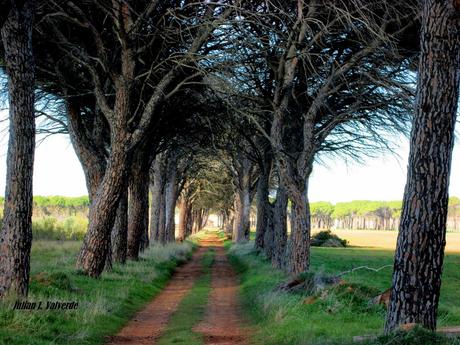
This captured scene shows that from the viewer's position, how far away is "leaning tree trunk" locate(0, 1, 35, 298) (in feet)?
33.0

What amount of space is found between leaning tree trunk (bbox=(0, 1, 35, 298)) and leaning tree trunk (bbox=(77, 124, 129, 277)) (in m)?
5.23

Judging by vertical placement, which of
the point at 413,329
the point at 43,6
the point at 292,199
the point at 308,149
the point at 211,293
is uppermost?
the point at 43,6

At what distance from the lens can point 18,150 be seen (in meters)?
10.1

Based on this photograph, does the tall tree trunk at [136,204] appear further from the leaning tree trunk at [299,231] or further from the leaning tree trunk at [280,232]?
the leaning tree trunk at [299,231]

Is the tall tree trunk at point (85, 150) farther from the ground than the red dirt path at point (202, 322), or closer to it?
farther from the ground

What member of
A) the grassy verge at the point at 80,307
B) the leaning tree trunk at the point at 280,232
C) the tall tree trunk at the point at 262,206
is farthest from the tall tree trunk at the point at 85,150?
the tall tree trunk at the point at 262,206

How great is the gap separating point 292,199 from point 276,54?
174 inches

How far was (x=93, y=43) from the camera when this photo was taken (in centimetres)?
1728

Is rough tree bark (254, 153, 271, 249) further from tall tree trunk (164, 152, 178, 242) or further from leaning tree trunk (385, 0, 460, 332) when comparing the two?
leaning tree trunk (385, 0, 460, 332)

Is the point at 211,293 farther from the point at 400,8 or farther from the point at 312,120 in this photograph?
the point at 400,8

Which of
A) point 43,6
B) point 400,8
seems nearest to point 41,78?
point 43,6
